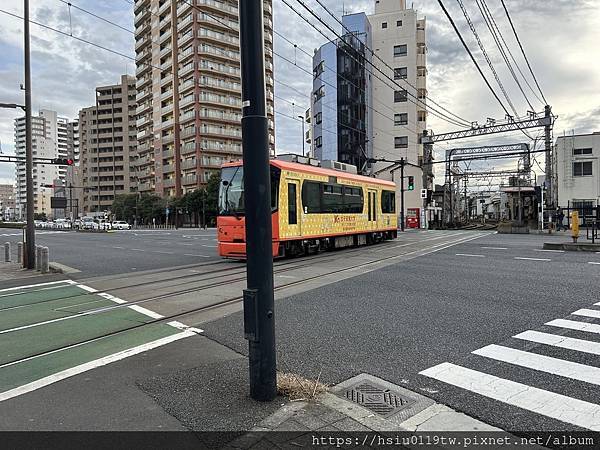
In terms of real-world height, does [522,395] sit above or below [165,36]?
below

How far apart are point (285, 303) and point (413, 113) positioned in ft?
185

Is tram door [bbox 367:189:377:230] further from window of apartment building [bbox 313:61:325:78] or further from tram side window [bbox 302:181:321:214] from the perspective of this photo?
window of apartment building [bbox 313:61:325:78]

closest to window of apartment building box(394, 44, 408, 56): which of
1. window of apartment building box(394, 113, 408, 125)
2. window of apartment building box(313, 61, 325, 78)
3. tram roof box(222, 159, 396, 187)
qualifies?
window of apartment building box(394, 113, 408, 125)

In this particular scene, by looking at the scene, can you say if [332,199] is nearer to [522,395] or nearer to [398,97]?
[522,395]

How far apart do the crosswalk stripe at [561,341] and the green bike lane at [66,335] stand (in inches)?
181

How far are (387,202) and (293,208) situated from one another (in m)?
10.7

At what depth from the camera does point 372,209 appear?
75.8ft

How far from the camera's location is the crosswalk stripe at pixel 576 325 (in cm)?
624

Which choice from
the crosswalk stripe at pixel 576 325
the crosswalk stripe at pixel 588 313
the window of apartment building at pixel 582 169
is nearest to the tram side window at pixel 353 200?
the crosswalk stripe at pixel 588 313

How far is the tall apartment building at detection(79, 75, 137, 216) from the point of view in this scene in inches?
4323

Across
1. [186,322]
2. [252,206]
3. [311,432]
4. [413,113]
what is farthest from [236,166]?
[413,113]

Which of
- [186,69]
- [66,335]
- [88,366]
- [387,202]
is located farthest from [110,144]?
[88,366]

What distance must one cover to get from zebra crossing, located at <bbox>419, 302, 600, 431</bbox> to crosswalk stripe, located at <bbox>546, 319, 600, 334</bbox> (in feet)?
0.15

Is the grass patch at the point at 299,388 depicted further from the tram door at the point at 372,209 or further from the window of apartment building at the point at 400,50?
the window of apartment building at the point at 400,50
